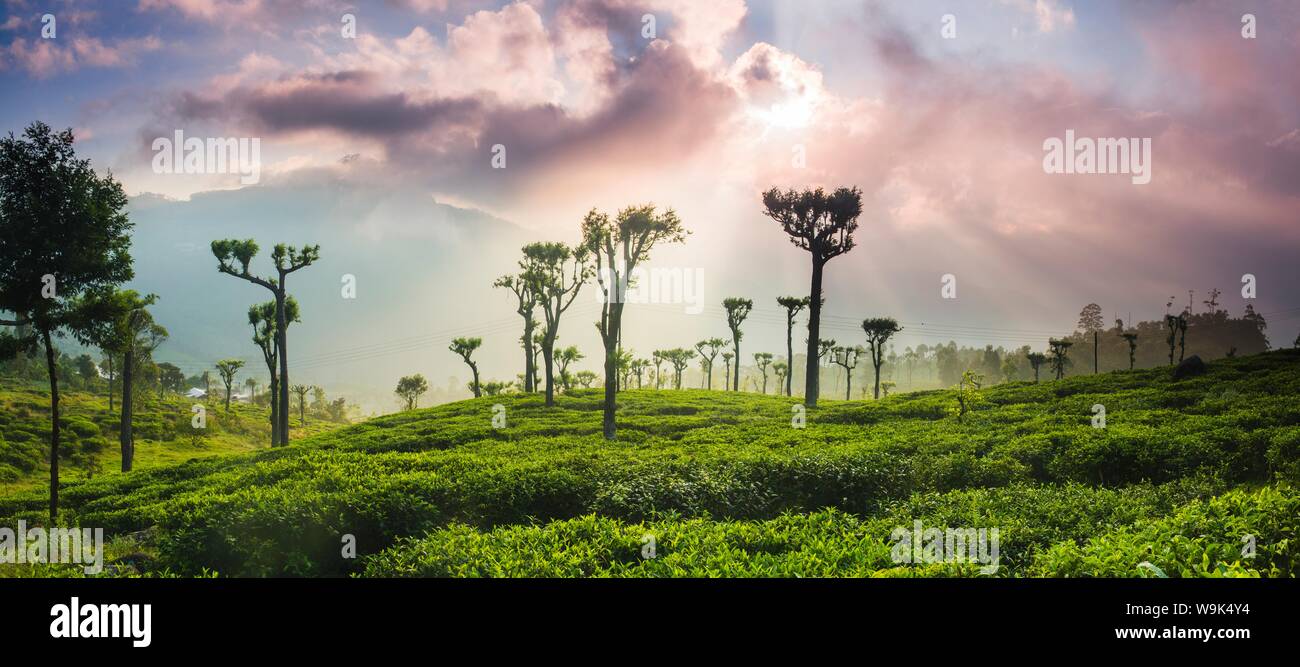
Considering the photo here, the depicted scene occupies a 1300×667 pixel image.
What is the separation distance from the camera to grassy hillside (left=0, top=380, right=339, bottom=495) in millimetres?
41062

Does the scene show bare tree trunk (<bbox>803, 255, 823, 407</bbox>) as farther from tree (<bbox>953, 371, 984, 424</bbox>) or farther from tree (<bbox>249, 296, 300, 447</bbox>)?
tree (<bbox>249, 296, 300, 447</bbox>)

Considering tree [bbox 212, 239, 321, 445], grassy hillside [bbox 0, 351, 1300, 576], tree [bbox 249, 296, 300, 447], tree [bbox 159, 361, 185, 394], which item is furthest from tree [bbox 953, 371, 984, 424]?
tree [bbox 159, 361, 185, 394]

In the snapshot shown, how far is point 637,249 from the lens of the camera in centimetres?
2606

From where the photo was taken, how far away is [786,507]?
939cm

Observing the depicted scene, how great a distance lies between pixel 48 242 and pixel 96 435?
164ft

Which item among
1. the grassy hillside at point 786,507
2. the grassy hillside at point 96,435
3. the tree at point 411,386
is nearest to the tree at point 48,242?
the grassy hillside at point 786,507

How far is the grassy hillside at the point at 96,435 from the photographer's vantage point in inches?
1617

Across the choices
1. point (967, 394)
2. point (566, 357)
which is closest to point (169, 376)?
point (566, 357)

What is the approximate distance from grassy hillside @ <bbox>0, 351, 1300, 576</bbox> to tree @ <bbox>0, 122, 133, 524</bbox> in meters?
5.07

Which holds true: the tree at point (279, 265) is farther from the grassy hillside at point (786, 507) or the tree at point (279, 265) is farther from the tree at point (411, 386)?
the tree at point (411, 386)

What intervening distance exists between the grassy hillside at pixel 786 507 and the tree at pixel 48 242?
5.07 m

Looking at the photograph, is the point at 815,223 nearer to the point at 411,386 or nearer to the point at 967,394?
the point at 967,394

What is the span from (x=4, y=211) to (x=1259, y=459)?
28934mm
